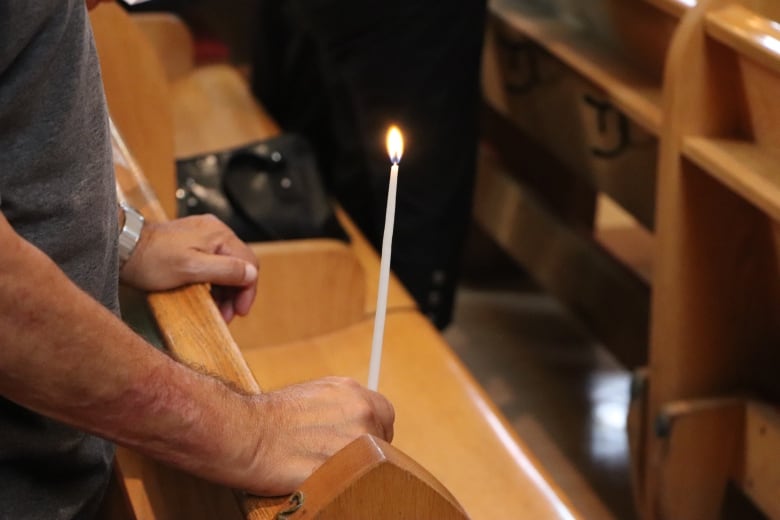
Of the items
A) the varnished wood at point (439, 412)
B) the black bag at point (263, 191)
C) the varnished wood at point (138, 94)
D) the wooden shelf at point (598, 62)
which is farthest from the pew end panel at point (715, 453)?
the varnished wood at point (138, 94)

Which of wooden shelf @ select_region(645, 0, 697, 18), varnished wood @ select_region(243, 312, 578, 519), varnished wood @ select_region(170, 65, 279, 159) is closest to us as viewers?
varnished wood @ select_region(243, 312, 578, 519)

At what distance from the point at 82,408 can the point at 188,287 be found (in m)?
0.36

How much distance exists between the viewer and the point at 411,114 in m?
2.14

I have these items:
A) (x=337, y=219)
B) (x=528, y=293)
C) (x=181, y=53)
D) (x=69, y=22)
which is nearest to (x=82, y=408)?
(x=69, y=22)

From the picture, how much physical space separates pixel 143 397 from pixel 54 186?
175 millimetres

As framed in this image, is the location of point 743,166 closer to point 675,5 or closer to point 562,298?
point 675,5

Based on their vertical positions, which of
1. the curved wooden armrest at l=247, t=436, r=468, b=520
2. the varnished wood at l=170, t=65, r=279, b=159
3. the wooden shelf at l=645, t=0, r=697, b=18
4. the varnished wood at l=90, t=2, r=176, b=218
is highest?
the wooden shelf at l=645, t=0, r=697, b=18

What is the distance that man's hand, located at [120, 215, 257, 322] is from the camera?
111 centimetres

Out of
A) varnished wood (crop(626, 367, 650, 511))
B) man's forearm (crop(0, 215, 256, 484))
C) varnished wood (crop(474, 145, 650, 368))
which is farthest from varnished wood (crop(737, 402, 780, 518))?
man's forearm (crop(0, 215, 256, 484))

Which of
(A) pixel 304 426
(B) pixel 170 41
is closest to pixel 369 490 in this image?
(A) pixel 304 426

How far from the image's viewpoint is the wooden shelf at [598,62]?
1731 mm

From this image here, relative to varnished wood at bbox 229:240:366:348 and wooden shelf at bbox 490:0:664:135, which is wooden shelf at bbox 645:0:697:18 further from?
varnished wood at bbox 229:240:366:348

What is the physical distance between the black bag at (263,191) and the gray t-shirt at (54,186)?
1018 mm

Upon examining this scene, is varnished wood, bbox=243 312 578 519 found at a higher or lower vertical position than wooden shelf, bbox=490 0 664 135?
lower
